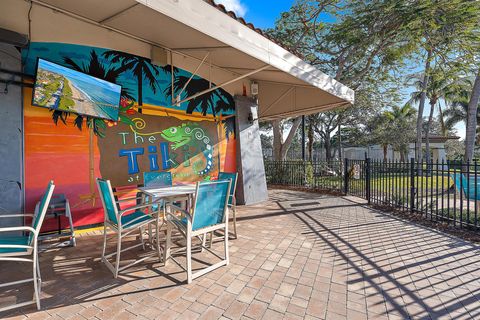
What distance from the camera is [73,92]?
3.68 m

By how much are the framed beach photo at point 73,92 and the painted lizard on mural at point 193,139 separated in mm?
1194

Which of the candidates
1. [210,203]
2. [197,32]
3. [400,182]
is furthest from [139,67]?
[400,182]

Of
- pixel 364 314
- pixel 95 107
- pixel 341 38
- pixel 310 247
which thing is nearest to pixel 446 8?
pixel 341 38

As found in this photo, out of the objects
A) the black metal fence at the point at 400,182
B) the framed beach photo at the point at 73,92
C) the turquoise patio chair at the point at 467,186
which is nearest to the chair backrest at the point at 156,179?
the framed beach photo at the point at 73,92

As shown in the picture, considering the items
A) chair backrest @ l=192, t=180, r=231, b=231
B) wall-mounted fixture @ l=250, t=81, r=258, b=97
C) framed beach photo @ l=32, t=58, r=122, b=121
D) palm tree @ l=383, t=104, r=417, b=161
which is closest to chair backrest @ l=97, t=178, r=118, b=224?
chair backrest @ l=192, t=180, r=231, b=231

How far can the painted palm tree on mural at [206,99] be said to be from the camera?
213 inches

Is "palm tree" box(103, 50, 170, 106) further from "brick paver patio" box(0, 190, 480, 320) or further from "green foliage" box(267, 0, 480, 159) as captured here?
"green foliage" box(267, 0, 480, 159)

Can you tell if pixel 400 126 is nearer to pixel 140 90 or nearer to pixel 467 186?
pixel 467 186

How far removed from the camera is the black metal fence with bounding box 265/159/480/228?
437cm

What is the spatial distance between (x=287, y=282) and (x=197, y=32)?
3.71m

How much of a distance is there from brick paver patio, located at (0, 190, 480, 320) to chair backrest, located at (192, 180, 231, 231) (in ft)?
1.87

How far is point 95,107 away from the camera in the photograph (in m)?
3.94

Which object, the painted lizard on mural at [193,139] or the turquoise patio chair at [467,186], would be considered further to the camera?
the painted lizard on mural at [193,139]

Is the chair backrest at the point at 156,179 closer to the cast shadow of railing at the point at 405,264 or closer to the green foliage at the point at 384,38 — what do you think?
the cast shadow of railing at the point at 405,264
